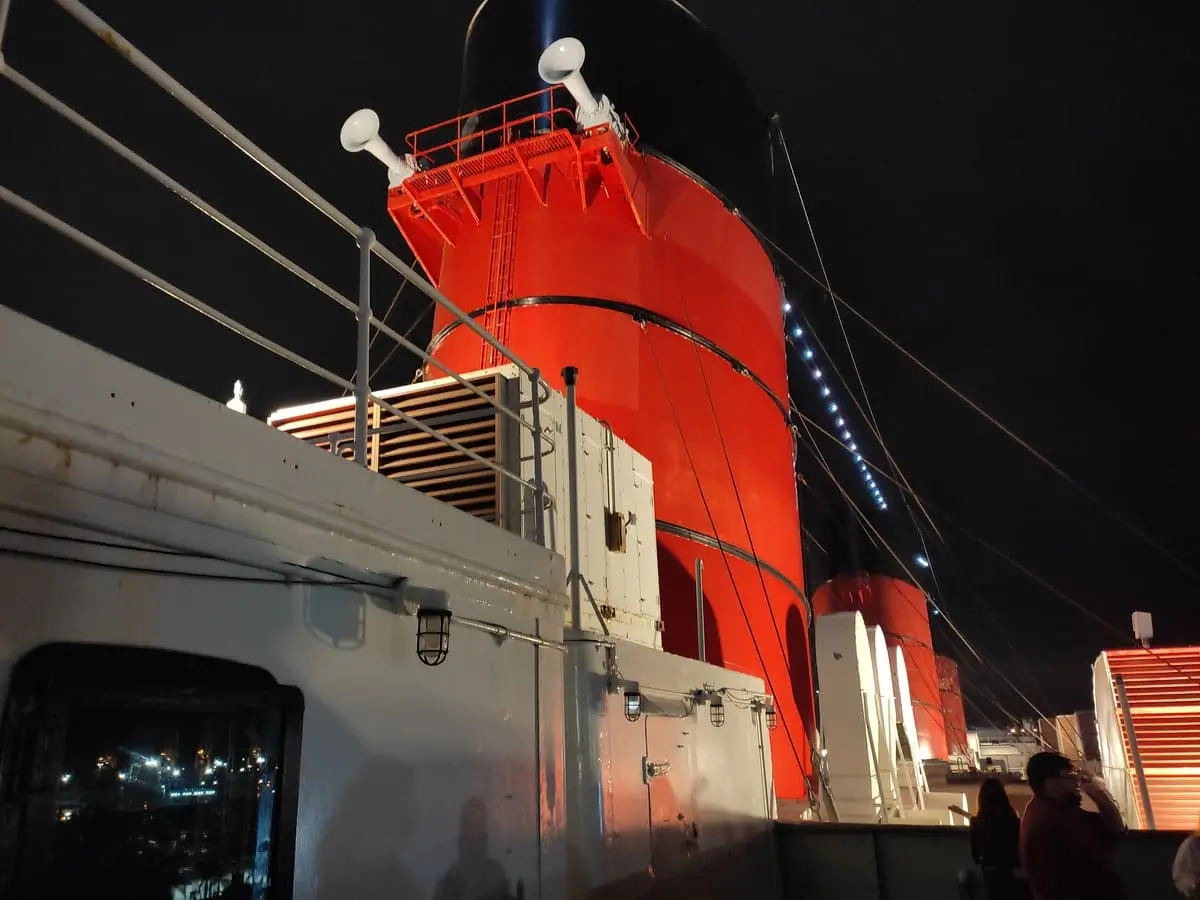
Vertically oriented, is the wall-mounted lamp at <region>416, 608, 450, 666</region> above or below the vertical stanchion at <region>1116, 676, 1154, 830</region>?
above

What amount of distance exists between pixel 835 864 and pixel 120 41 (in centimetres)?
747

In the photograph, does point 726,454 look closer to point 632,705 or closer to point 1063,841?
point 632,705

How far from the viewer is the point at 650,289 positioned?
9500mm

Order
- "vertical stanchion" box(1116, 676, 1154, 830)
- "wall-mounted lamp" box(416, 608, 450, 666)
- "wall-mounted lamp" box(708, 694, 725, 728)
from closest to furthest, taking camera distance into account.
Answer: "wall-mounted lamp" box(416, 608, 450, 666) → "wall-mounted lamp" box(708, 694, 725, 728) → "vertical stanchion" box(1116, 676, 1154, 830)

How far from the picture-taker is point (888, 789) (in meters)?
10.3

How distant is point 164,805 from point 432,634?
4.17 feet

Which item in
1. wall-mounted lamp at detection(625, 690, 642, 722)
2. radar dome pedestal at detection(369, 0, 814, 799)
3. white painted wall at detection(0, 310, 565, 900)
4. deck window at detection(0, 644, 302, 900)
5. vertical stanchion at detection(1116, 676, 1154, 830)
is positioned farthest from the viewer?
vertical stanchion at detection(1116, 676, 1154, 830)

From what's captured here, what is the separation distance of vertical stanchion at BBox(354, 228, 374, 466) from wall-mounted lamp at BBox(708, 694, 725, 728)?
3.76 m

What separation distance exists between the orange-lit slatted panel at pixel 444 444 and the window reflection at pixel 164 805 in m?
2.82

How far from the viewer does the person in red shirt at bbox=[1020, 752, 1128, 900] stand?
11.2ft

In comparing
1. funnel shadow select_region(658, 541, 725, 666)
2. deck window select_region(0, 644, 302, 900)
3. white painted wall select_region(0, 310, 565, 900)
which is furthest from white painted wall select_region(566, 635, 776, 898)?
deck window select_region(0, 644, 302, 900)

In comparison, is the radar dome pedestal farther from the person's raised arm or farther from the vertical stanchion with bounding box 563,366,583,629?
the person's raised arm

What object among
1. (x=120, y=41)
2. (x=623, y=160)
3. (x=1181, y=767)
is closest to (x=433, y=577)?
(x=120, y=41)

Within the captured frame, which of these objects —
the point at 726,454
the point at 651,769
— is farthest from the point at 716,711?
the point at 726,454
